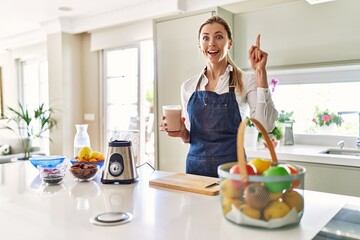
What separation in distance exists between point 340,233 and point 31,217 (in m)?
0.88

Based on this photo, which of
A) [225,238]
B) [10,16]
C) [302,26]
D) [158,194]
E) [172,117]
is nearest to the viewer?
[225,238]

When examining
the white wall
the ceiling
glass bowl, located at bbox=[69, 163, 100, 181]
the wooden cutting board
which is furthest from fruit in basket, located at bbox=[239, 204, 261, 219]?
the ceiling

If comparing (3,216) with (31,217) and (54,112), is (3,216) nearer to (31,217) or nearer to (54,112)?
(31,217)

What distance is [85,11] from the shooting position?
14.4 ft

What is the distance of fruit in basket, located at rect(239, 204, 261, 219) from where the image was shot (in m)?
0.87

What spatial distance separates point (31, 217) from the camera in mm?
1023

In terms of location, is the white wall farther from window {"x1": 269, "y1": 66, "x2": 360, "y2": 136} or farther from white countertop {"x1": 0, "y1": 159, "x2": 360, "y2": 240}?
white countertop {"x1": 0, "y1": 159, "x2": 360, "y2": 240}

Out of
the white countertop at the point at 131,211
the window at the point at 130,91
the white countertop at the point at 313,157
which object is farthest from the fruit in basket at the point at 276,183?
the window at the point at 130,91

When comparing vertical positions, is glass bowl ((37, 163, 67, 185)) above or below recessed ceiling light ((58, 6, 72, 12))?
below

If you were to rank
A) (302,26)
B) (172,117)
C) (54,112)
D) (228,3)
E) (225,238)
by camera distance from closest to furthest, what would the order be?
1. (225,238)
2. (172,117)
3. (302,26)
4. (228,3)
5. (54,112)

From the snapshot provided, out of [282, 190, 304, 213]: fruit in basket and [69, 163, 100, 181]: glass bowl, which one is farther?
[69, 163, 100, 181]: glass bowl

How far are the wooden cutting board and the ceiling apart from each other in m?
2.33

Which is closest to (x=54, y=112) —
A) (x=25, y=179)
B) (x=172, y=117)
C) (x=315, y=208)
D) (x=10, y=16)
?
(x=10, y=16)

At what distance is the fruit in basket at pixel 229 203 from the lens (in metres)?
0.89
